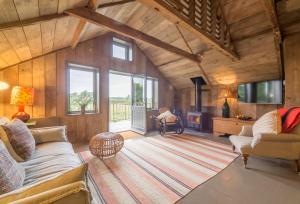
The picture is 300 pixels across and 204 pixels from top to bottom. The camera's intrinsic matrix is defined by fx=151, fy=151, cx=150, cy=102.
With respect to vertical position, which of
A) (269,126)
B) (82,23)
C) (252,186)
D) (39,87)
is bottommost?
(252,186)

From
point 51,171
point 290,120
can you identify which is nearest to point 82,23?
point 51,171

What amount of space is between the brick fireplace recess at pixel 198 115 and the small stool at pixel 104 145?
10.7 feet

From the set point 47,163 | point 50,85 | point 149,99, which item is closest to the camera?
point 47,163

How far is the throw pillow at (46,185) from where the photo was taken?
705 millimetres

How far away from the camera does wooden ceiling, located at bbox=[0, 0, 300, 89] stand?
1973mm

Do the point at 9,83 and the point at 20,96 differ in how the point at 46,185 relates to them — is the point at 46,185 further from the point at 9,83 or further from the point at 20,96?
the point at 9,83

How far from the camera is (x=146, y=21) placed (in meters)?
3.91

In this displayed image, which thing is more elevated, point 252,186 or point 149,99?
point 149,99

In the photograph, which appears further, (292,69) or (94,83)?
(94,83)

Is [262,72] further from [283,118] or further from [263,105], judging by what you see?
[283,118]

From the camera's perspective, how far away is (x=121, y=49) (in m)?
4.97

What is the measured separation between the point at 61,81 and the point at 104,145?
7.04ft

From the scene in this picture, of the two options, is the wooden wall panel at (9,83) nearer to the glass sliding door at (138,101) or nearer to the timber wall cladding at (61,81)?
the timber wall cladding at (61,81)

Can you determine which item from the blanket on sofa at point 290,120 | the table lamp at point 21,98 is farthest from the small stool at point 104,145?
the blanket on sofa at point 290,120
